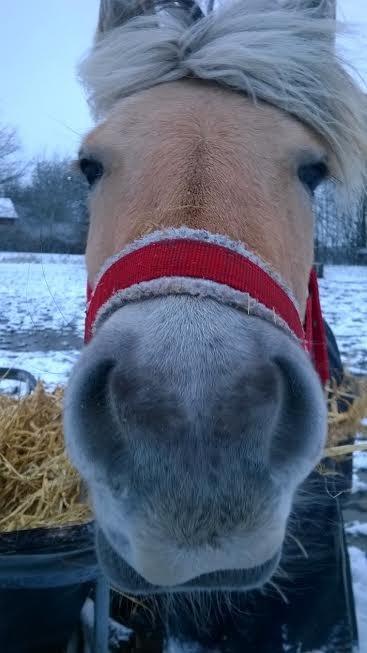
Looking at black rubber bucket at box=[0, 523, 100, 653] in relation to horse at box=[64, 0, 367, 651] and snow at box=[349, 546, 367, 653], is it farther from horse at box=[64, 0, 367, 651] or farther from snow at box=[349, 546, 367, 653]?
snow at box=[349, 546, 367, 653]

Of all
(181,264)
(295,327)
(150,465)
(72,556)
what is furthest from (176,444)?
(72,556)

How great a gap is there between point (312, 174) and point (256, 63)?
0.46m

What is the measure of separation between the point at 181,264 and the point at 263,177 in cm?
55

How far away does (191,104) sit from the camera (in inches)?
70.6

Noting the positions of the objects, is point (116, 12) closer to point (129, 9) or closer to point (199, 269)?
point (129, 9)

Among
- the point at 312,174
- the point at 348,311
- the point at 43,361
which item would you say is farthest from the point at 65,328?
the point at 312,174

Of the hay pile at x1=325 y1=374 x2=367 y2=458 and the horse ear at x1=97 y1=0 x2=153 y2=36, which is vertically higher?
the horse ear at x1=97 y1=0 x2=153 y2=36

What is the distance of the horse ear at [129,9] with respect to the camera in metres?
2.35

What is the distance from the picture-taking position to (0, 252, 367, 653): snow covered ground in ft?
12.0

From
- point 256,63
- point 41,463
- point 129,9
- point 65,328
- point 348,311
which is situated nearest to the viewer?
point 256,63

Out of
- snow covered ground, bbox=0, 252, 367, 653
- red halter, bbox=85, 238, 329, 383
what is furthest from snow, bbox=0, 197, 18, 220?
red halter, bbox=85, 238, 329, 383

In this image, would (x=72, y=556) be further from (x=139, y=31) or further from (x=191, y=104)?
(x=139, y=31)

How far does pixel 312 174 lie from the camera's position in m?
1.98

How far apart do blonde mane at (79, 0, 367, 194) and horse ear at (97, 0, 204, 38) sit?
35 millimetres
